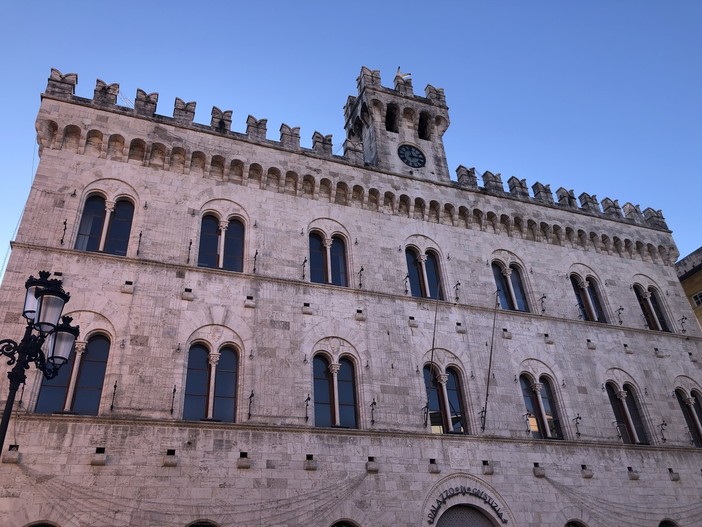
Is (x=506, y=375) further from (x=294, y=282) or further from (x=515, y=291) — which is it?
(x=294, y=282)

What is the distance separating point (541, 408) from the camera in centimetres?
1800

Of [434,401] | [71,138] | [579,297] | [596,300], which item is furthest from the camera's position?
[596,300]

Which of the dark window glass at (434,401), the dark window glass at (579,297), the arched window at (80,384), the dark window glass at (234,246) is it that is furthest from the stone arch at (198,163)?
the dark window glass at (579,297)

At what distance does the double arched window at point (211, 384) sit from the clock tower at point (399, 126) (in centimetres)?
911

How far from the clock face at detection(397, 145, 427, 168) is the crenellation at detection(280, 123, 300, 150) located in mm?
4071

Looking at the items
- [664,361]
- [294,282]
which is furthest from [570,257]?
[294,282]

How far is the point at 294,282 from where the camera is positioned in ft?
54.9

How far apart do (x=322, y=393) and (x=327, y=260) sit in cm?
425

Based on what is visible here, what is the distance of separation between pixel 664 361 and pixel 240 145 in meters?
16.8

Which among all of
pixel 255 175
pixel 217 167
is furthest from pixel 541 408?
pixel 217 167

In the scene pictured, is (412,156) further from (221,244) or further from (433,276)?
(221,244)

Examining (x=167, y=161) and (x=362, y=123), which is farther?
(x=362, y=123)

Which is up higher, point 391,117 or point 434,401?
point 391,117

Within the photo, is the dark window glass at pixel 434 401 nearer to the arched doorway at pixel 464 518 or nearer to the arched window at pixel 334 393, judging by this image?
the arched doorway at pixel 464 518
